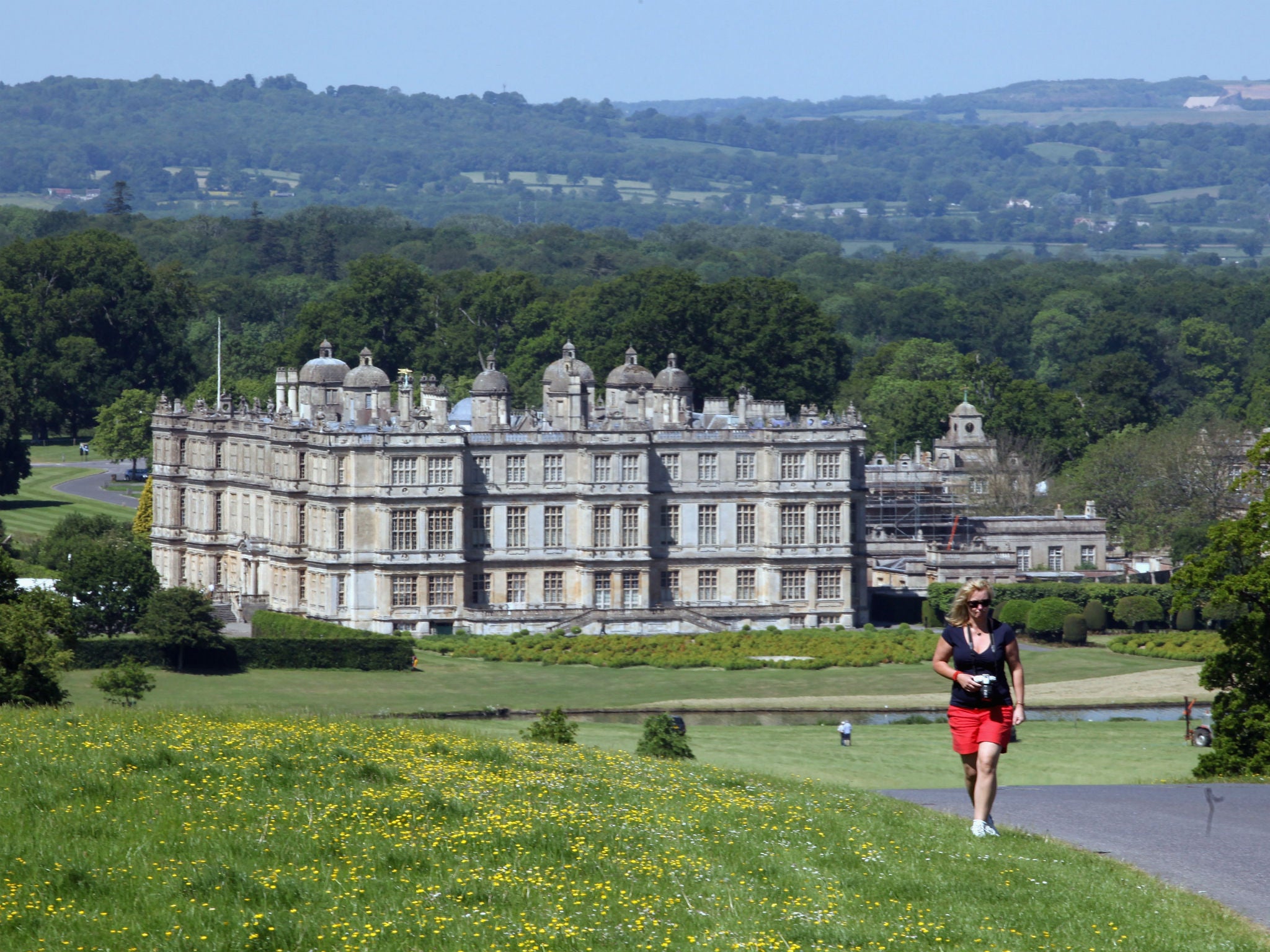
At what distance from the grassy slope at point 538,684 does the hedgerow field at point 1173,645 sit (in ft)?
2.39

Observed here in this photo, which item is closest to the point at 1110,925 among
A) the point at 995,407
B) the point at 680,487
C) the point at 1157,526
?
the point at 680,487

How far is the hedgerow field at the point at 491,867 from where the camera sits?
21484 mm

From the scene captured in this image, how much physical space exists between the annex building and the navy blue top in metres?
61.6

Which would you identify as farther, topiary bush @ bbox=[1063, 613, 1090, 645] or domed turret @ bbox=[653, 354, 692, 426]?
domed turret @ bbox=[653, 354, 692, 426]

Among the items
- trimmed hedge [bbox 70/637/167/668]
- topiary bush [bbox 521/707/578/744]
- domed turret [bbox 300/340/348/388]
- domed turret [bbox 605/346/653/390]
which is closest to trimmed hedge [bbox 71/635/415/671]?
trimmed hedge [bbox 70/637/167/668]

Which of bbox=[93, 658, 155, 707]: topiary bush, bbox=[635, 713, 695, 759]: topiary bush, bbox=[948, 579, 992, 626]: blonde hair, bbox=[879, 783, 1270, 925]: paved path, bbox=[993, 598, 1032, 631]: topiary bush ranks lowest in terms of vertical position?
bbox=[993, 598, 1032, 631]: topiary bush

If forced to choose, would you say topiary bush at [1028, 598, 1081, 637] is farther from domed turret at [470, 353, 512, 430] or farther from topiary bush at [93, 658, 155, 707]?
topiary bush at [93, 658, 155, 707]

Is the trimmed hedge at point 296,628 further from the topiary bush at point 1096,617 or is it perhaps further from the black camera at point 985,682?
the black camera at point 985,682

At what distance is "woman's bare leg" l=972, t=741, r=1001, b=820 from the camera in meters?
25.2

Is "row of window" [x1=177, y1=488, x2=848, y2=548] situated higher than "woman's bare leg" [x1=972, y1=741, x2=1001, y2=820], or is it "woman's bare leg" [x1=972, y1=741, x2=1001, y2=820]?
"woman's bare leg" [x1=972, y1=741, x2=1001, y2=820]

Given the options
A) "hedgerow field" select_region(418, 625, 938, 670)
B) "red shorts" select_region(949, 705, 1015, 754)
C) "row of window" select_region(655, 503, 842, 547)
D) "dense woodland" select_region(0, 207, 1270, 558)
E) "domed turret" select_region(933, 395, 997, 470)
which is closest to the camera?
"red shorts" select_region(949, 705, 1015, 754)

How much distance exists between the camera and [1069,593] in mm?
91812

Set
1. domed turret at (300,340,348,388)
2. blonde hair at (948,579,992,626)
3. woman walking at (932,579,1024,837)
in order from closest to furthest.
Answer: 1. blonde hair at (948,579,992,626)
2. woman walking at (932,579,1024,837)
3. domed turret at (300,340,348,388)

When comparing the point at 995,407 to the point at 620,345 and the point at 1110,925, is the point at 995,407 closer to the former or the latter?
the point at 620,345
